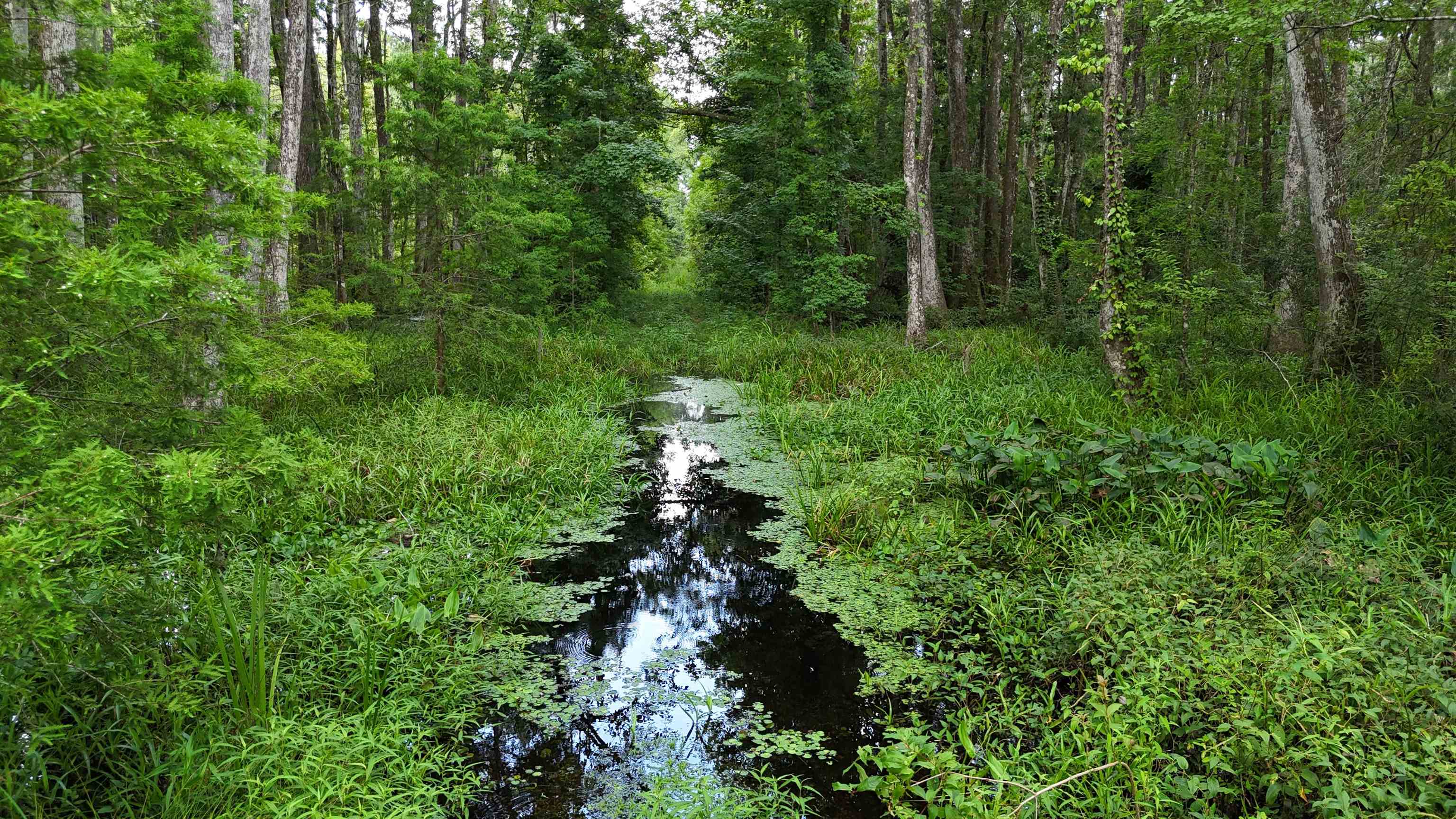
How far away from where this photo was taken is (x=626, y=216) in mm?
16516

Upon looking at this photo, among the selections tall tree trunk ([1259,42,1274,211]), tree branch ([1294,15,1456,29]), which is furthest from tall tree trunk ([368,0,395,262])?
tall tree trunk ([1259,42,1274,211])

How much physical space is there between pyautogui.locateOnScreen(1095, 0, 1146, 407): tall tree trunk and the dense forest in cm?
4

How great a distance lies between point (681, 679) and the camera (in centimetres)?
396

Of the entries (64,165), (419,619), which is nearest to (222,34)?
(64,165)

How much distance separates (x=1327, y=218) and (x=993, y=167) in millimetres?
8950

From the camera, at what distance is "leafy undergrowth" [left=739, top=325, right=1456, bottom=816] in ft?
8.83

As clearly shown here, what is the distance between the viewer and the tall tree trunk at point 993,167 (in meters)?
15.3

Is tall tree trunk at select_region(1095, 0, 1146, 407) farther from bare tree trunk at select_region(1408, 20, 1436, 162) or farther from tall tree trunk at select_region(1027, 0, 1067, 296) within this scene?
tall tree trunk at select_region(1027, 0, 1067, 296)

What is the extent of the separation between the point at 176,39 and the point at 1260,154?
22.5 meters

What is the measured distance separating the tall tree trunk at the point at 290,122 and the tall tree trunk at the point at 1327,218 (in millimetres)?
10466

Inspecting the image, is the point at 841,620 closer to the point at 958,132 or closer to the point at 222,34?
the point at 222,34

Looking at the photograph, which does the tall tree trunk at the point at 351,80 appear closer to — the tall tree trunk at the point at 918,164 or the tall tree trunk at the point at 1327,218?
the tall tree trunk at the point at 918,164

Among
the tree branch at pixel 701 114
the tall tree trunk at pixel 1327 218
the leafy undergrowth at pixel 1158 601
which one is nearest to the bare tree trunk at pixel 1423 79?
the tall tree trunk at pixel 1327 218

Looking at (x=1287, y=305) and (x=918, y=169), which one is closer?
(x=1287, y=305)
